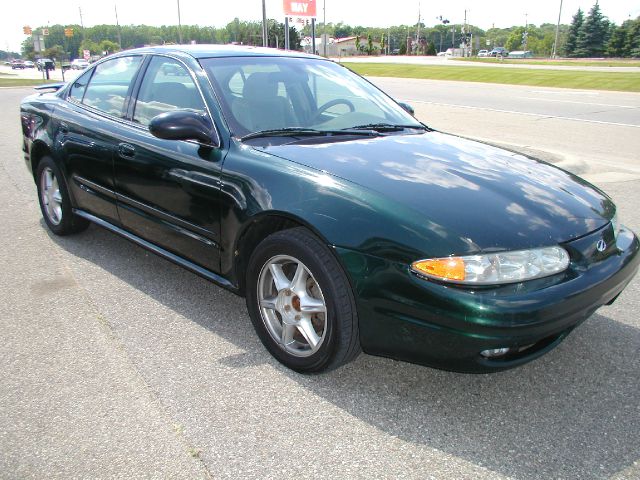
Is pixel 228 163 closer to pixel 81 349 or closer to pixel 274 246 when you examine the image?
pixel 274 246

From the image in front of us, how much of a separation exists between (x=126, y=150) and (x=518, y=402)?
2755 mm

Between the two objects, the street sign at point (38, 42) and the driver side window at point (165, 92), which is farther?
the street sign at point (38, 42)

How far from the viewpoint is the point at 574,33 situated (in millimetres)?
83625

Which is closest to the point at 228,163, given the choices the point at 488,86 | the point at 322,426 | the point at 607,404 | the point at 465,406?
the point at 322,426

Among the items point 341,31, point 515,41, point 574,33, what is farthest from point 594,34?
point 341,31

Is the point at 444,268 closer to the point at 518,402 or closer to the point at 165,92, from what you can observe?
the point at 518,402

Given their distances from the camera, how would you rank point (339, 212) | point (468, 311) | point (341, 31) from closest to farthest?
point (468, 311) → point (339, 212) → point (341, 31)

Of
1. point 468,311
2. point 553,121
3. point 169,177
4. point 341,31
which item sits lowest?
point 553,121

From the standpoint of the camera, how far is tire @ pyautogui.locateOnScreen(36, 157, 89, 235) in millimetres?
4711

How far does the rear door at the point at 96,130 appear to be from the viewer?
3982mm

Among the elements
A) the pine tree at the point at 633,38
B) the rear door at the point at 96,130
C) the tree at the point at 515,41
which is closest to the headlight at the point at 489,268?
the rear door at the point at 96,130

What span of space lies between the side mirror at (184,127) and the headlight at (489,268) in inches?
56.8

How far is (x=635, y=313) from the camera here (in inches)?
139

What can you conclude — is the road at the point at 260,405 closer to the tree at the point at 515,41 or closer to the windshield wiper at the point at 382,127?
the windshield wiper at the point at 382,127
